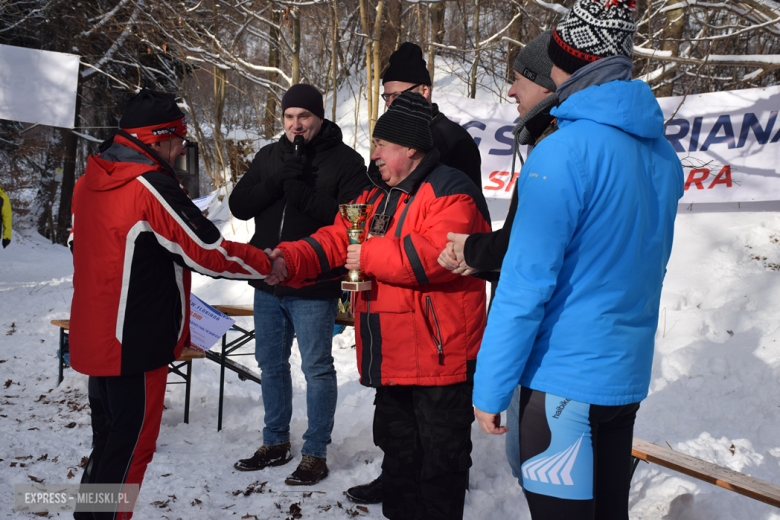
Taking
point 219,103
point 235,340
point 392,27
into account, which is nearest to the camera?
point 235,340

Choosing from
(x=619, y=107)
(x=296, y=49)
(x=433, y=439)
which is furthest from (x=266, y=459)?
(x=296, y=49)

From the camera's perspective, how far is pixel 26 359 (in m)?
6.16

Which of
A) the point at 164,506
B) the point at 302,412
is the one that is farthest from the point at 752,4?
the point at 164,506

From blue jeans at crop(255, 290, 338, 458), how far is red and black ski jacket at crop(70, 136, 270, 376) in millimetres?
998

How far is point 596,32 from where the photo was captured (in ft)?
5.33

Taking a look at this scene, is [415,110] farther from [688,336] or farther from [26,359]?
[26,359]

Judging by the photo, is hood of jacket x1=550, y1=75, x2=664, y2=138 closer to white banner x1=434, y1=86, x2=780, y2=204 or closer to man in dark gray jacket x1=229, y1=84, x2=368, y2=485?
man in dark gray jacket x1=229, y1=84, x2=368, y2=485

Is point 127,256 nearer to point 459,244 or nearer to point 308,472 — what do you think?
point 459,244

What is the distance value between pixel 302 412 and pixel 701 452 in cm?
300

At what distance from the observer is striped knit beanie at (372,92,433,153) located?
2533 millimetres

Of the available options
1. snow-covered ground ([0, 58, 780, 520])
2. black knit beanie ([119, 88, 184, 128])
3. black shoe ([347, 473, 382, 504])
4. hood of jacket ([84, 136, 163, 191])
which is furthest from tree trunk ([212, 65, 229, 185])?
black shoe ([347, 473, 382, 504])

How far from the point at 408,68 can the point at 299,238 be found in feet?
4.08

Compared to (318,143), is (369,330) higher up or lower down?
lower down

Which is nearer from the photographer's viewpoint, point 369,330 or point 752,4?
point 369,330
